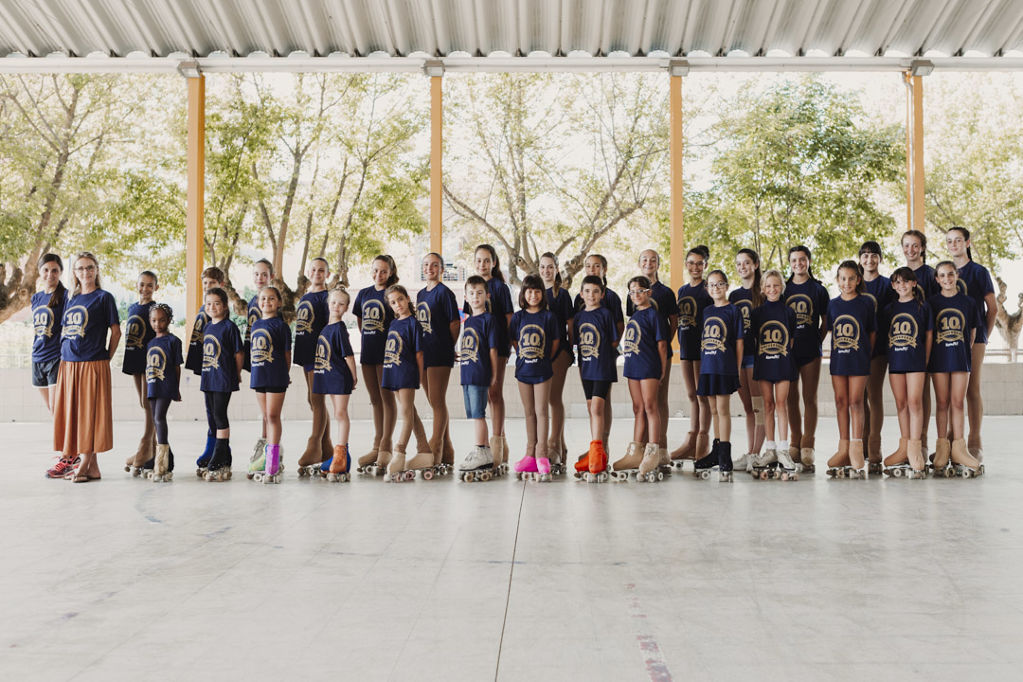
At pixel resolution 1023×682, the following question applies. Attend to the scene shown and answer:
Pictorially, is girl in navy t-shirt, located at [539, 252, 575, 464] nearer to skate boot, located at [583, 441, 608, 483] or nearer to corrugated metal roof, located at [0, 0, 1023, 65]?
skate boot, located at [583, 441, 608, 483]

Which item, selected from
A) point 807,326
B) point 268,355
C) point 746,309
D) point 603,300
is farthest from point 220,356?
point 807,326

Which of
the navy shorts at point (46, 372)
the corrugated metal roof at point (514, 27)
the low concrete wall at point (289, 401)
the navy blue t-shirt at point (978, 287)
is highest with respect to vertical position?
the corrugated metal roof at point (514, 27)

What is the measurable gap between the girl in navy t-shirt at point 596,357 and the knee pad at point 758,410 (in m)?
1.11

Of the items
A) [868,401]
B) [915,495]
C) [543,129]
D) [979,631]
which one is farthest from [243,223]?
[979,631]

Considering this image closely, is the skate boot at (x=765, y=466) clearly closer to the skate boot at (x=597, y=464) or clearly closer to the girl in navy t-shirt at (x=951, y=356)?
the skate boot at (x=597, y=464)

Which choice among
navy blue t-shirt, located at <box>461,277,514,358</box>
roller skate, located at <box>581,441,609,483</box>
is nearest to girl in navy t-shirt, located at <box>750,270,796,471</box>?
roller skate, located at <box>581,441,609,483</box>

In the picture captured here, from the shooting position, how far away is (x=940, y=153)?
1667cm

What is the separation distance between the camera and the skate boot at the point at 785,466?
5.70 m

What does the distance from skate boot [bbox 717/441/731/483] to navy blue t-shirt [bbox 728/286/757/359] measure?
498 mm

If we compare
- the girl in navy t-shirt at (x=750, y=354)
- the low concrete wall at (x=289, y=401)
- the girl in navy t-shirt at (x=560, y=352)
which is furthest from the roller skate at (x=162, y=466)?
the low concrete wall at (x=289, y=401)

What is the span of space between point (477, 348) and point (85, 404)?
2.66 metres

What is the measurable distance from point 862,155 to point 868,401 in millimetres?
9770

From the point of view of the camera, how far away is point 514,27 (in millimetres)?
9594

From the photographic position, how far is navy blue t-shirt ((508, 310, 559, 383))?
5727 millimetres
